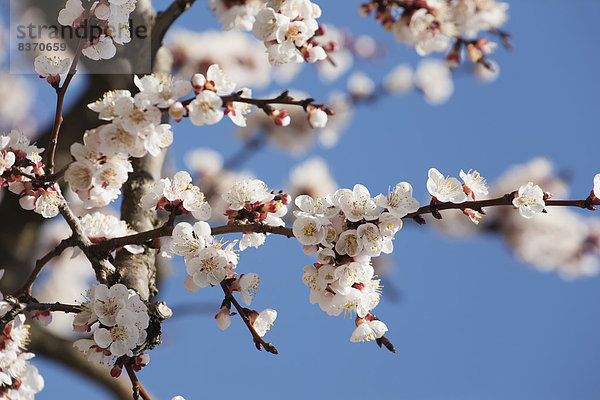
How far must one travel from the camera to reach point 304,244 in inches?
46.9

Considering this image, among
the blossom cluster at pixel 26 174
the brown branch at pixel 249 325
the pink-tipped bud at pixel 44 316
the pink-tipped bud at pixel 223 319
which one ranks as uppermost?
the brown branch at pixel 249 325

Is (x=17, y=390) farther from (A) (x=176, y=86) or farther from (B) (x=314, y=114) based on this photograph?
(B) (x=314, y=114)

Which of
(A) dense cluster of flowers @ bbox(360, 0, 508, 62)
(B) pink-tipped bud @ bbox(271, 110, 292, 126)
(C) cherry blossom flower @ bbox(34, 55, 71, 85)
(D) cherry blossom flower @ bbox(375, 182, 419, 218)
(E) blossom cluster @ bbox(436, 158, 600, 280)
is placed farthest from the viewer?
(E) blossom cluster @ bbox(436, 158, 600, 280)

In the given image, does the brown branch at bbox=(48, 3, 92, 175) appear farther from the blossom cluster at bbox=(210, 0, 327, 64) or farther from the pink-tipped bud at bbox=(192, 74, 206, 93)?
the blossom cluster at bbox=(210, 0, 327, 64)

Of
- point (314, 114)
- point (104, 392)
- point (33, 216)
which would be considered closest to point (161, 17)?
point (314, 114)

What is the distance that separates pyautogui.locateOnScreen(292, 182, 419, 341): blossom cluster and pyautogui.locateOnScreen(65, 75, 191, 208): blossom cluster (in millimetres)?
332

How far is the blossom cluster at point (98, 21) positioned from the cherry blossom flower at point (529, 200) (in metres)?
0.94

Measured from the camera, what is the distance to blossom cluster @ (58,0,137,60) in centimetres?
130

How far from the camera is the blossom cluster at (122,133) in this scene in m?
1.17

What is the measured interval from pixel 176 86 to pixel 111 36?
0.29 meters

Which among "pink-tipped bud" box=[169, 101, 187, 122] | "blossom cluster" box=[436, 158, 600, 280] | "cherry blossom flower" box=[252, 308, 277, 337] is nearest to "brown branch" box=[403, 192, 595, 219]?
"cherry blossom flower" box=[252, 308, 277, 337]

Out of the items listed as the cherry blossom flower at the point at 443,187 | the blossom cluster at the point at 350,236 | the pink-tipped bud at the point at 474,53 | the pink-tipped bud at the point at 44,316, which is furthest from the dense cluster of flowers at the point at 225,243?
the pink-tipped bud at the point at 474,53

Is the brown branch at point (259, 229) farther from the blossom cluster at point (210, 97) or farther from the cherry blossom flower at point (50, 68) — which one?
the cherry blossom flower at point (50, 68)

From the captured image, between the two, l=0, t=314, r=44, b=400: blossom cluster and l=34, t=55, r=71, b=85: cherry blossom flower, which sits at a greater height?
l=34, t=55, r=71, b=85: cherry blossom flower
